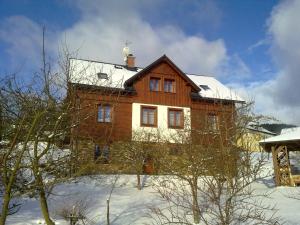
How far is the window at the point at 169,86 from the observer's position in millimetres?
28016

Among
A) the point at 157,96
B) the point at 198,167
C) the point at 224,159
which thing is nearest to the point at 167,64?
the point at 157,96

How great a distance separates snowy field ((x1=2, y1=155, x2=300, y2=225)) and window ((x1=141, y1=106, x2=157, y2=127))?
5.79m

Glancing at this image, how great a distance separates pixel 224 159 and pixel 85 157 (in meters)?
5.34

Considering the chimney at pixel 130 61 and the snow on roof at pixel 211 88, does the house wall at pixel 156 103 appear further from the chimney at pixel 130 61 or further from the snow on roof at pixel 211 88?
the chimney at pixel 130 61

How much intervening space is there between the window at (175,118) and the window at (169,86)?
1.60 m

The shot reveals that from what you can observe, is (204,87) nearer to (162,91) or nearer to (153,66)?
(162,91)

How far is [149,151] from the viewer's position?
21.1 metres

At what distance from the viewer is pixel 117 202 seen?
1614 centimetres

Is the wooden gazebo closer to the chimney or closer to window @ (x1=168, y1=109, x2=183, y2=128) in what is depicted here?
window @ (x1=168, y1=109, x2=183, y2=128)

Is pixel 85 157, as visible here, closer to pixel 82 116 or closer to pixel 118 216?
pixel 82 116

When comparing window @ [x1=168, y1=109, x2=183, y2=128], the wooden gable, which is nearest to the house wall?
the wooden gable

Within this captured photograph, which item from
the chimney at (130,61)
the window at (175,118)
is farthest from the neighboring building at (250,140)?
the chimney at (130,61)

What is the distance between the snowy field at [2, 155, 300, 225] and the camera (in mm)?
12961

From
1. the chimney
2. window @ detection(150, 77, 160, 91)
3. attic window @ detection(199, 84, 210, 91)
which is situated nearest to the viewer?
window @ detection(150, 77, 160, 91)
